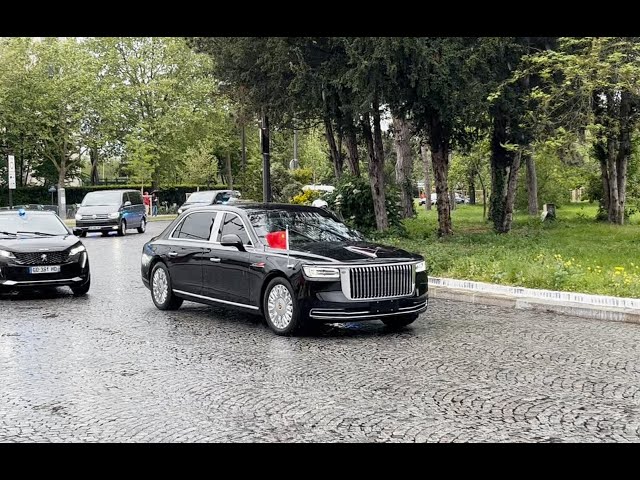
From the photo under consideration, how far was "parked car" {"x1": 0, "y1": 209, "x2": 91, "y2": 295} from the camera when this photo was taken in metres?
13.5

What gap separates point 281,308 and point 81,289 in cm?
552

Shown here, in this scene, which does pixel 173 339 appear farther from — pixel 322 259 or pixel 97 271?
pixel 97 271

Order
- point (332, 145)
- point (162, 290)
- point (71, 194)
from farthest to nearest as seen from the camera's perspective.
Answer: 1. point (71, 194)
2. point (332, 145)
3. point (162, 290)

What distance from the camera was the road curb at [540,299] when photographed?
1139 cm

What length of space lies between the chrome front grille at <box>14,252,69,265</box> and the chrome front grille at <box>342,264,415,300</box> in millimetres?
6169

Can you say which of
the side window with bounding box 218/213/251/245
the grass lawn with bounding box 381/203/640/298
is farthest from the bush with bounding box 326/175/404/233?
the side window with bounding box 218/213/251/245

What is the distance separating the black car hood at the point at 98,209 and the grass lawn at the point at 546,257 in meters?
12.6

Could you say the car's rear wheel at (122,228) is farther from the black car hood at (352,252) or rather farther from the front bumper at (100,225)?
the black car hood at (352,252)

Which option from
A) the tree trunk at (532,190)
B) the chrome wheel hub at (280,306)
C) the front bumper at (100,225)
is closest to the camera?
the chrome wheel hub at (280,306)

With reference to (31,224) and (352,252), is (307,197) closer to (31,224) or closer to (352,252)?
(31,224)

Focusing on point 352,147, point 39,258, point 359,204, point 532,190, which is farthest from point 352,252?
point 532,190

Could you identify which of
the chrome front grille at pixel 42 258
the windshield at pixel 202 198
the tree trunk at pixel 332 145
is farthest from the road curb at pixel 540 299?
the windshield at pixel 202 198

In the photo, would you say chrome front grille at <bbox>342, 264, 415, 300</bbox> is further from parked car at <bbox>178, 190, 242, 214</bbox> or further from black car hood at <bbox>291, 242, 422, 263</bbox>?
parked car at <bbox>178, 190, 242, 214</bbox>

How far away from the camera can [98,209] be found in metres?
32.2
